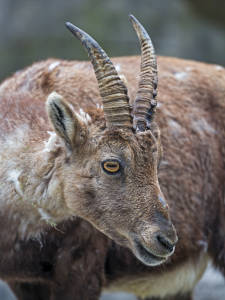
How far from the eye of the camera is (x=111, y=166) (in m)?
4.57

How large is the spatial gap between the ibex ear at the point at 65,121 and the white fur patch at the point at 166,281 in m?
2.40

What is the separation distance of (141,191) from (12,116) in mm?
1662

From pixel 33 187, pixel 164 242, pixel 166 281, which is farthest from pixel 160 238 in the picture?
pixel 166 281

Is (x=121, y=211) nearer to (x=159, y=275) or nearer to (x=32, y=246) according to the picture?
(x=32, y=246)

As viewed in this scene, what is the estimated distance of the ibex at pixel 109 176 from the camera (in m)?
4.58

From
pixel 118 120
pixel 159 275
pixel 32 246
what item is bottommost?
pixel 159 275

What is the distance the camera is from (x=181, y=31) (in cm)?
1543

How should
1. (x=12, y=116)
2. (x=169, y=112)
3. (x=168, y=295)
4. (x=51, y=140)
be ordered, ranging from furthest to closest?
(x=168, y=295) → (x=169, y=112) → (x=12, y=116) → (x=51, y=140)

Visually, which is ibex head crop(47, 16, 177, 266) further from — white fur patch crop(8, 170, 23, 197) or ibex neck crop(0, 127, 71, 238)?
white fur patch crop(8, 170, 23, 197)

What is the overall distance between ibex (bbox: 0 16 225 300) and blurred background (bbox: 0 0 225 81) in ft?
28.6

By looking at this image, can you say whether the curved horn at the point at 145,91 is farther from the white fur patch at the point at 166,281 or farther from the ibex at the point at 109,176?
the white fur patch at the point at 166,281

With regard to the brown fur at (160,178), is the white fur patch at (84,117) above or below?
above

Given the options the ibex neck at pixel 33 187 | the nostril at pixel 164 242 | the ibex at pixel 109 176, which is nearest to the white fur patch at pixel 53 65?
the ibex at pixel 109 176

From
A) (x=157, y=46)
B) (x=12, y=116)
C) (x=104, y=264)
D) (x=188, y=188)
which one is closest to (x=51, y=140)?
(x=12, y=116)
